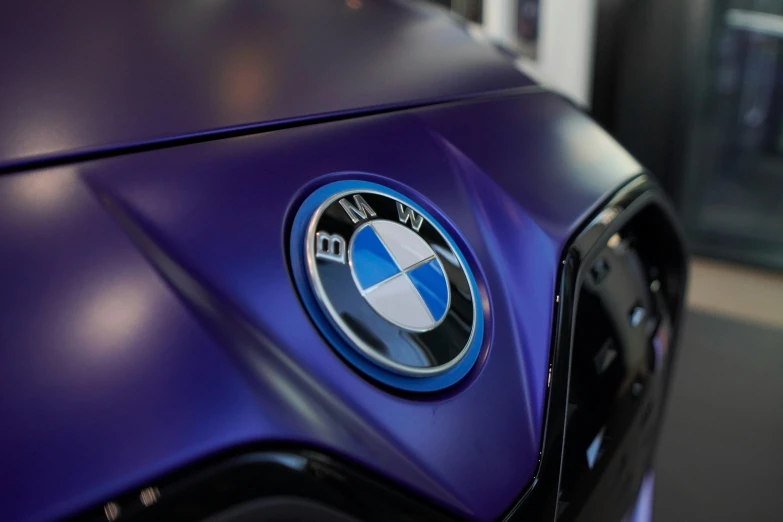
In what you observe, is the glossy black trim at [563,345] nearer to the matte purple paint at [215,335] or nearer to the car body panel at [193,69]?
the matte purple paint at [215,335]

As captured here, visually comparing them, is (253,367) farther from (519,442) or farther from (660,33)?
(660,33)

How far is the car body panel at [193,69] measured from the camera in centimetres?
31

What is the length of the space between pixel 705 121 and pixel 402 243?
178 centimetres

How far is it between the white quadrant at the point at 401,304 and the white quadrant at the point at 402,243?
1 cm

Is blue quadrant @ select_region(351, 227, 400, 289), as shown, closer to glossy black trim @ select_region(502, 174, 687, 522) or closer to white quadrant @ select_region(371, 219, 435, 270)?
white quadrant @ select_region(371, 219, 435, 270)

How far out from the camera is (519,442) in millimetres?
348

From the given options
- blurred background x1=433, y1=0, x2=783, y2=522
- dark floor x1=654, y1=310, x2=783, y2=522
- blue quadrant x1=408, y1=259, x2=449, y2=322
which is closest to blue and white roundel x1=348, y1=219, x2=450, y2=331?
blue quadrant x1=408, y1=259, x2=449, y2=322

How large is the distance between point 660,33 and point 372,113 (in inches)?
61.9

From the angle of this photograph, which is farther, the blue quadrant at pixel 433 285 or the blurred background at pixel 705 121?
the blurred background at pixel 705 121

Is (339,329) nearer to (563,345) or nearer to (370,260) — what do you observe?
(370,260)

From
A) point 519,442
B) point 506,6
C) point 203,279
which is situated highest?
point 506,6

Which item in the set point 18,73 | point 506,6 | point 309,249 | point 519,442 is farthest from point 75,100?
point 506,6

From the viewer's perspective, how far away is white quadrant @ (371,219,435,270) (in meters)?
0.34

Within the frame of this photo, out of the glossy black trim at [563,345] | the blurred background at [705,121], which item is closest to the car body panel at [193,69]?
the glossy black trim at [563,345]
